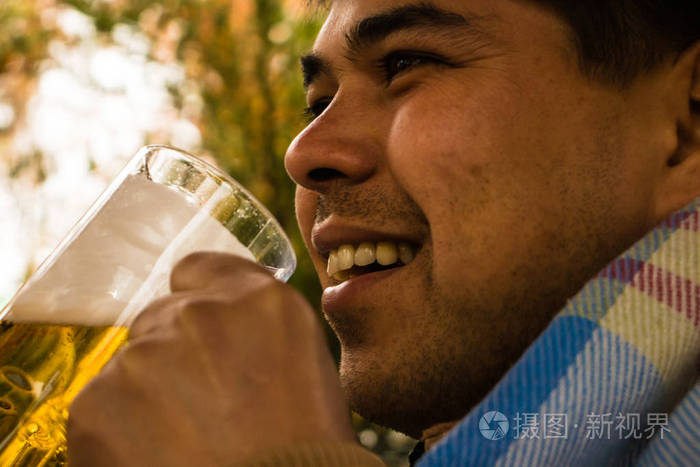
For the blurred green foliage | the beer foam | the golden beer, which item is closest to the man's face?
the beer foam

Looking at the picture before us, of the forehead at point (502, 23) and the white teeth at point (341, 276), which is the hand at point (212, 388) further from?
the forehead at point (502, 23)

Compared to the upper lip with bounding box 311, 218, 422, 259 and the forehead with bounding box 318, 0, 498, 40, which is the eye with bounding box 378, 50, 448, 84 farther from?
the upper lip with bounding box 311, 218, 422, 259

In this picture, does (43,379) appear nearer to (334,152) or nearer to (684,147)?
(334,152)

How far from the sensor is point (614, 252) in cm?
124

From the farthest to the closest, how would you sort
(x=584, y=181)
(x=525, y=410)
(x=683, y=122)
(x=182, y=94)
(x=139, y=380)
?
(x=182, y=94) < (x=683, y=122) < (x=584, y=181) < (x=525, y=410) < (x=139, y=380)

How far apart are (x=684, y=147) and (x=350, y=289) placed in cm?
68

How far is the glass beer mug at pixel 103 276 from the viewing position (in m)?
0.85

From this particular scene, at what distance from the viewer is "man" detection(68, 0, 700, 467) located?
1.00 m

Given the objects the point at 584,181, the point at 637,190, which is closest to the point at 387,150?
the point at 584,181

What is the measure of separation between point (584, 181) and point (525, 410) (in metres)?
0.44

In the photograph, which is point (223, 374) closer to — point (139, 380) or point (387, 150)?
point (139, 380)

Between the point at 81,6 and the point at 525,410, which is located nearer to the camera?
the point at 525,410

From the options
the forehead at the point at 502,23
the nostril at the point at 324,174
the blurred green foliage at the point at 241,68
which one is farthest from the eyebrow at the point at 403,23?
the blurred green foliage at the point at 241,68

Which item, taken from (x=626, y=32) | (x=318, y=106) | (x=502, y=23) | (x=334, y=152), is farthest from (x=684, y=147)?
(x=318, y=106)
